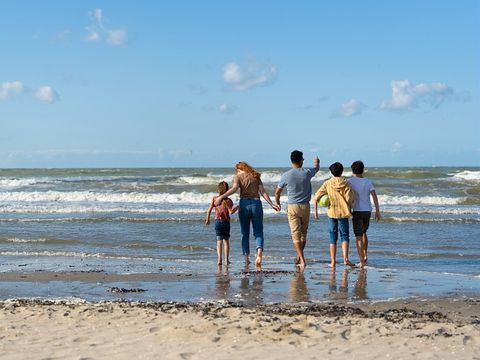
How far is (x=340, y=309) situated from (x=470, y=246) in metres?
7.86

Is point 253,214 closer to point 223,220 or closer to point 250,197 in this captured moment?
point 250,197

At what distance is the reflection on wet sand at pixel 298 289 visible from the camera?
7504mm

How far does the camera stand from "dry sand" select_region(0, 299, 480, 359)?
16.4ft

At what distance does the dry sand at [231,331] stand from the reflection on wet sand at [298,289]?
0.61 m

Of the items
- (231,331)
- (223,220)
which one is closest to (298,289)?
(231,331)

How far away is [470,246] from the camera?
13500 millimetres

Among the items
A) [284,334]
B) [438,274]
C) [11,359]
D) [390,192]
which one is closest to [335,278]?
[438,274]

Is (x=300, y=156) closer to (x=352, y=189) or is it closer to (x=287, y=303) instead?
(x=352, y=189)

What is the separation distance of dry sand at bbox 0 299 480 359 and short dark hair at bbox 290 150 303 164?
12.1 ft

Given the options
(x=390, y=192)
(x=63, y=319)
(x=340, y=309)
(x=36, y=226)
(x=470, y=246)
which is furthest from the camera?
(x=390, y=192)

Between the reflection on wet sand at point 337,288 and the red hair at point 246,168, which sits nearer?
the reflection on wet sand at point 337,288

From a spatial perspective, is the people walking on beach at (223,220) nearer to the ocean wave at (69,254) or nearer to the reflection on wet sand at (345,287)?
the ocean wave at (69,254)

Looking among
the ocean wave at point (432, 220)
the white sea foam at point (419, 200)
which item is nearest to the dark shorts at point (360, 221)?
the ocean wave at point (432, 220)

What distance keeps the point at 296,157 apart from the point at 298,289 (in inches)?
106
